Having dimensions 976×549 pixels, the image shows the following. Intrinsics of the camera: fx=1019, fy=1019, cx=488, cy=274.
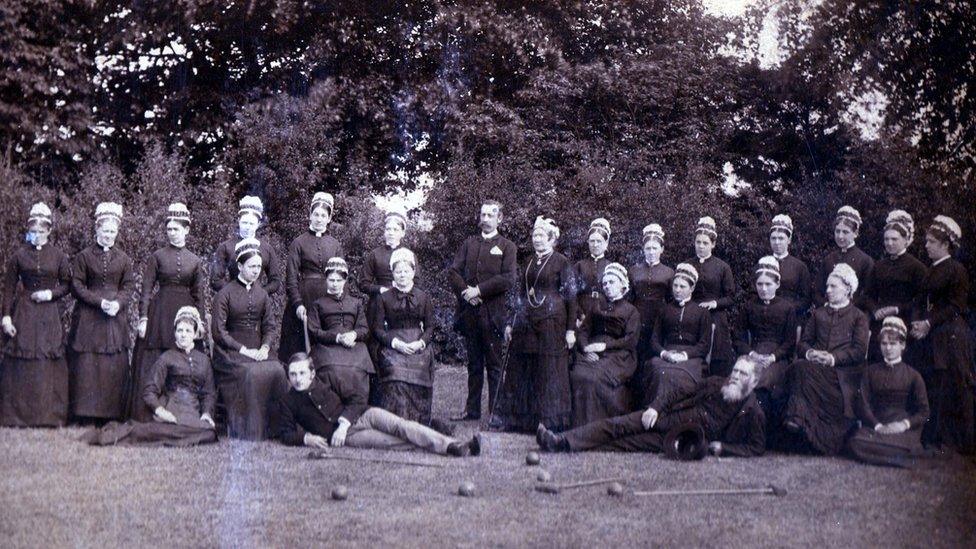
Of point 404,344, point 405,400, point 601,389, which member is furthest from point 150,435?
point 601,389

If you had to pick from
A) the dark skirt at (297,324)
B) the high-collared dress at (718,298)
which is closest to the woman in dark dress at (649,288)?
the high-collared dress at (718,298)

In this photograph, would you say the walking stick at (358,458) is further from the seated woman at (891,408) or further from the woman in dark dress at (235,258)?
the seated woman at (891,408)

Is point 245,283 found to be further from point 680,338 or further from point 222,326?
point 680,338

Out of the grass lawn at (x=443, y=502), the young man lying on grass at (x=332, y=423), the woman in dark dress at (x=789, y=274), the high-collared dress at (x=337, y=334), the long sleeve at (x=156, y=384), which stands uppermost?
the woman in dark dress at (x=789, y=274)

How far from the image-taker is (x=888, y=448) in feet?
20.4

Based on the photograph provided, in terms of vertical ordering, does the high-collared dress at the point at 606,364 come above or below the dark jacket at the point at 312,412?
above

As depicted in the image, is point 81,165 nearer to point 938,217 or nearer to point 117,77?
point 117,77

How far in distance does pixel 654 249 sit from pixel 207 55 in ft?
24.3

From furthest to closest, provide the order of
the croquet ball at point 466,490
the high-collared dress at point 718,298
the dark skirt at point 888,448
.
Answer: the high-collared dress at point 718,298 < the dark skirt at point 888,448 < the croquet ball at point 466,490

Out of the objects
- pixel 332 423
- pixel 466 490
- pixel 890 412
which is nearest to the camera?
pixel 466 490

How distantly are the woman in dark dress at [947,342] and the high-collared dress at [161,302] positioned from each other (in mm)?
5085

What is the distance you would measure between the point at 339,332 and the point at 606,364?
6.43 feet

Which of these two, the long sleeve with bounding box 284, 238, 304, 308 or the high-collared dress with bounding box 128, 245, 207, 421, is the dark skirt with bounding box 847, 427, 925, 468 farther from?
the high-collared dress with bounding box 128, 245, 207, 421

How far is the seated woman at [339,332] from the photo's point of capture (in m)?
→ 7.21
